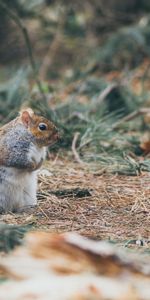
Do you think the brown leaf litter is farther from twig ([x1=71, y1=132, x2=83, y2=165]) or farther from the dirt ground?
twig ([x1=71, y1=132, x2=83, y2=165])

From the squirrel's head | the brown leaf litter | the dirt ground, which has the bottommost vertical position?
the brown leaf litter

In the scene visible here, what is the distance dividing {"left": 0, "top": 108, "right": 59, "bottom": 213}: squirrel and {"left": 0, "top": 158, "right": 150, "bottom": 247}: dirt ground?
0.26 ft

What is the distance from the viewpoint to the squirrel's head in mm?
3773

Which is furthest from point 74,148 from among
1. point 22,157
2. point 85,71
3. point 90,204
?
point 85,71

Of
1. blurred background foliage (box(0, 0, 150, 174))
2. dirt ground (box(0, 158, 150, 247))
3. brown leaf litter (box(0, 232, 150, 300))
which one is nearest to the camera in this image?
brown leaf litter (box(0, 232, 150, 300))

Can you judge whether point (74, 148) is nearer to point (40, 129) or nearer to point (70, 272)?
point (40, 129)

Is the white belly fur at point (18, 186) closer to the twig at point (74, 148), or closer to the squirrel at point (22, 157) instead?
the squirrel at point (22, 157)

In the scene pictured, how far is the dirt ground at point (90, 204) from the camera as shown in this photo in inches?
135

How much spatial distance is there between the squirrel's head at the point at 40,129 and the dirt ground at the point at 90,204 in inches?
13.6

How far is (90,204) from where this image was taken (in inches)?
154

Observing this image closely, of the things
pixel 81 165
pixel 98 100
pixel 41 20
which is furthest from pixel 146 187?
pixel 41 20

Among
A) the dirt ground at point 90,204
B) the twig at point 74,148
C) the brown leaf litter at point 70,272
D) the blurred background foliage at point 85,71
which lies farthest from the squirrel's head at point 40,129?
the brown leaf litter at point 70,272

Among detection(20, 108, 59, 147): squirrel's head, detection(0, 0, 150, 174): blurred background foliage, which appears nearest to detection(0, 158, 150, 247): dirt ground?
detection(0, 0, 150, 174): blurred background foliage

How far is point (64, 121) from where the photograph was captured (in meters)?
5.50
